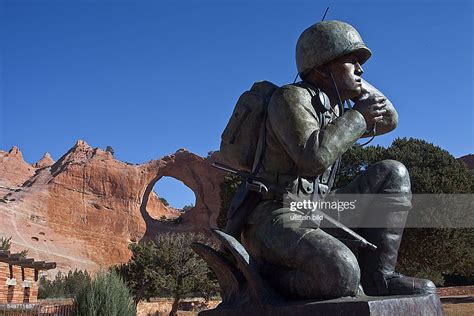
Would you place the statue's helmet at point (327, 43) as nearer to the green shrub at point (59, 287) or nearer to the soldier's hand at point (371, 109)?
the soldier's hand at point (371, 109)

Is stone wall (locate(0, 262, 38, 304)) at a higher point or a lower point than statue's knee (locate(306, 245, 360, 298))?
higher

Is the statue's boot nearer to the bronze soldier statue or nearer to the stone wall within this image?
the bronze soldier statue

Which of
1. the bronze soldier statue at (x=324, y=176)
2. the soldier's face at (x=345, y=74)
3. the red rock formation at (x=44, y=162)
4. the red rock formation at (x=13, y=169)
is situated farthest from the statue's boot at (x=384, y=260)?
the red rock formation at (x=44, y=162)

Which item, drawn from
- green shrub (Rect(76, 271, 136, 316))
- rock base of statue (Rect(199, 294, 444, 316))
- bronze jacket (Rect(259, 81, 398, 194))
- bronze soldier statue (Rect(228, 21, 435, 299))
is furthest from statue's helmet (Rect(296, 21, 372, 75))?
green shrub (Rect(76, 271, 136, 316))

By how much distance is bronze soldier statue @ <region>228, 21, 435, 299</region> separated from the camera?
2.59m

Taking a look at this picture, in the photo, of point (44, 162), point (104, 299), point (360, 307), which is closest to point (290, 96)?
point (360, 307)

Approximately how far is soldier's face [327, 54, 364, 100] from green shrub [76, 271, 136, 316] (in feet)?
39.3

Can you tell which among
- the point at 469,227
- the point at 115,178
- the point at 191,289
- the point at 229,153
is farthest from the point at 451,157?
the point at 115,178

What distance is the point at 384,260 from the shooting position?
290 centimetres

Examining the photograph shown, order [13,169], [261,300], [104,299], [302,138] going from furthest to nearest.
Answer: [13,169] < [104,299] < [302,138] < [261,300]

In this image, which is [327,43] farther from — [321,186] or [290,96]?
[321,186]

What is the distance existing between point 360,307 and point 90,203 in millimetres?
56128

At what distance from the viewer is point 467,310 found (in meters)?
19.5

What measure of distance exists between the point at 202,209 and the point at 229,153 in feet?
181
